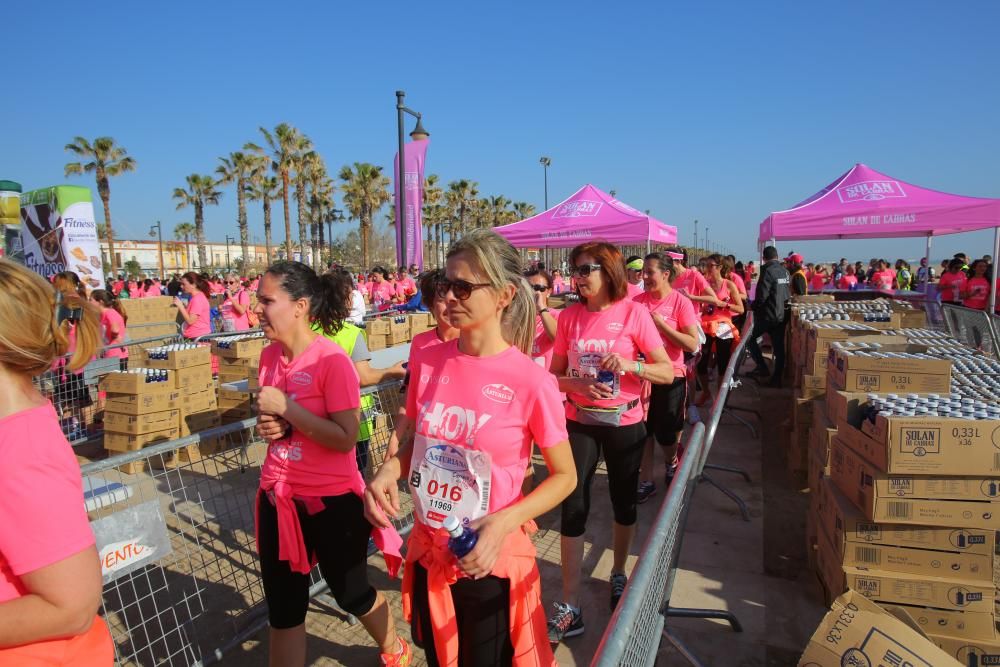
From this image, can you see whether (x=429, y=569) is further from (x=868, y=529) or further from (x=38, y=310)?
(x=868, y=529)

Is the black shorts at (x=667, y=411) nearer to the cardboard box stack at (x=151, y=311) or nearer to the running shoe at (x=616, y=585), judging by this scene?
the running shoe at (x=616, y=585)

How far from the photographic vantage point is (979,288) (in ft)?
34.6

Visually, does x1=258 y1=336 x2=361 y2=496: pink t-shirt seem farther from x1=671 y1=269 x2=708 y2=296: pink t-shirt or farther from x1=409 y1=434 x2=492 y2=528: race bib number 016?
x1=671 y1=269 x2=708 y2=296: pink t-shirt

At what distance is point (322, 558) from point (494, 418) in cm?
124

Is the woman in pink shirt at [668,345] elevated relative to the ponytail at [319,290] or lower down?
lower down

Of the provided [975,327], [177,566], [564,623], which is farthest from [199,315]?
[975,327]

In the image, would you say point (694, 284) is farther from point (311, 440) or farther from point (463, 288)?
point (463, 288)

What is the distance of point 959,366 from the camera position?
15.1 feet

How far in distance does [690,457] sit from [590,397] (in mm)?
735

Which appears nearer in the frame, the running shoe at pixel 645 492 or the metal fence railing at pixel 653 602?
the metal fence railing at pixel 653 602

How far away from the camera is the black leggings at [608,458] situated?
302 cm

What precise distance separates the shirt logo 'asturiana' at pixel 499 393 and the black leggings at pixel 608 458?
1414mm

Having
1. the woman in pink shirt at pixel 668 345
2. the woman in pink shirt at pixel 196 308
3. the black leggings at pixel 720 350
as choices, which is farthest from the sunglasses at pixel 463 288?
the woman in pink shirt at pixel 196 308

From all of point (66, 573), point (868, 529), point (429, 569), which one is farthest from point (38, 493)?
point (868, 529)
